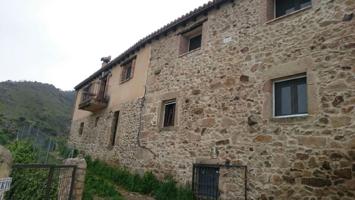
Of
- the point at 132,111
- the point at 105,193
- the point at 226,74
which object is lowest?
the point at 105,193

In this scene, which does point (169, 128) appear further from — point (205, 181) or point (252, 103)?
point (252, 103)

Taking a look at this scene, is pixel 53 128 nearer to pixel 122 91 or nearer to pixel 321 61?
pixel 122 91

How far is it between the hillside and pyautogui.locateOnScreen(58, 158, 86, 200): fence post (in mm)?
21782

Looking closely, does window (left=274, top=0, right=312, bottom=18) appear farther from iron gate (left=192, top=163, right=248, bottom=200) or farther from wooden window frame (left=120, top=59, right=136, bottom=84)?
wooden window frame (left=120, top=59, right=136, bottom=84)

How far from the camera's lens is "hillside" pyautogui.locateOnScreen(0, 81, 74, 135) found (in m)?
27.1

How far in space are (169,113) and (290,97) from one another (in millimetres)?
4412

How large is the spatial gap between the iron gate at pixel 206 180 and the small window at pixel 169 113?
2.12 m

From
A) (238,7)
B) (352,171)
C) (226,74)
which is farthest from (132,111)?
(352,171)

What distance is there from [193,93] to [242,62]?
6.28 ft

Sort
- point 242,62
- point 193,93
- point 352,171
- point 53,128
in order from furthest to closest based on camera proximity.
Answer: point 53,128 → point 193,93 → point 242,62 → point 352,171

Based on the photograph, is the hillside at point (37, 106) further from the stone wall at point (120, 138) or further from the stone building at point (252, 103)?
the stone building at point (252, 103)

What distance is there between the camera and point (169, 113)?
9.37 m

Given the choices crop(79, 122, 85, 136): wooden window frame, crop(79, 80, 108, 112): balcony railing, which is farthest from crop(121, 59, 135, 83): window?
crop(79, 122, 85, 136): wooden window frame

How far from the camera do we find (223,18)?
27.0ft
